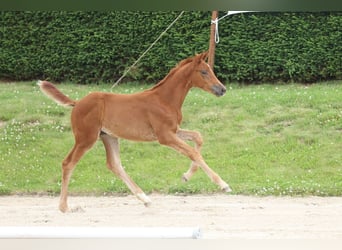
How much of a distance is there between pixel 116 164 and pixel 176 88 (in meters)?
0.67

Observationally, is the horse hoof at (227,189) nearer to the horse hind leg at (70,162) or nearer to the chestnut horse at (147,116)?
the chestnut horse at (147,116)

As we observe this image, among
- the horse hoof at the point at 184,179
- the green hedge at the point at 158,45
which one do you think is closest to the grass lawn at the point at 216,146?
the horse hoof at the point at 184,179

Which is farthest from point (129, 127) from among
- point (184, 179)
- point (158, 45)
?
point (158, 45)

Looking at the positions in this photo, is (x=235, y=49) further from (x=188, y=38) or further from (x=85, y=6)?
(x=85, y=6)

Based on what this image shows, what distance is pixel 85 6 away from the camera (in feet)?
16.9

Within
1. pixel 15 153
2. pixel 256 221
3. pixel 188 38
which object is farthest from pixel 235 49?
pixel 15 153

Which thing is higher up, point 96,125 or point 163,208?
point 96,125

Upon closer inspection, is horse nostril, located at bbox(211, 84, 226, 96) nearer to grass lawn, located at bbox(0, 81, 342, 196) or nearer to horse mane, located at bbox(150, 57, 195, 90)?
grass lawn, located at bbox(0, 81, 342, 196)

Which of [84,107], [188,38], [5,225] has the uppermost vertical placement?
[188,38]

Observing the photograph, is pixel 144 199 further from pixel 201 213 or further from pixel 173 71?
pixel 173 71

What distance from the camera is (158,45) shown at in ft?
17.7

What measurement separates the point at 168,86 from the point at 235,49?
2.17 feet

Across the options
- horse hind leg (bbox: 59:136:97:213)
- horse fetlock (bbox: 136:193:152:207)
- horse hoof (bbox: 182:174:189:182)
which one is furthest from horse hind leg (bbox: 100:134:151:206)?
horse hoof (bbox: 182:174:189:182)

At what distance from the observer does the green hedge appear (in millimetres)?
5266
